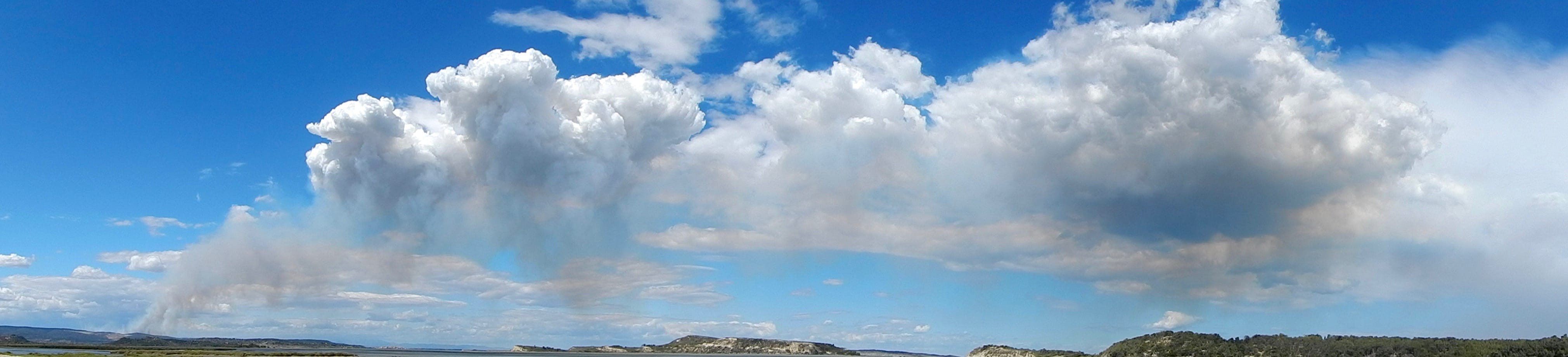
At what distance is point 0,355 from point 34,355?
1769 centimetres

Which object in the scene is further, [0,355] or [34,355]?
[34,355]

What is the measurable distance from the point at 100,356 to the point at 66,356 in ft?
18.7

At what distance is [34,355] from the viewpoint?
183m

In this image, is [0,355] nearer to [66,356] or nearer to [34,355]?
[34,355]

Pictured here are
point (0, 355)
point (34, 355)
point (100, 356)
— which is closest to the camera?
point (0, 355)

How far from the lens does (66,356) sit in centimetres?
19475

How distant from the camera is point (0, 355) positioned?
167 metres

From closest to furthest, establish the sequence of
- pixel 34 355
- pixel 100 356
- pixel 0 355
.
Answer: pixel 0 355 < pixel 34 355 < pixel 100 356

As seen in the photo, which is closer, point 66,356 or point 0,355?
point 0,355

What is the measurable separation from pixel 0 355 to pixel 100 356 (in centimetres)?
3096

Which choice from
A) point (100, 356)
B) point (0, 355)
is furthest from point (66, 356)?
point (0, 355)

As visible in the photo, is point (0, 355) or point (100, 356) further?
point (100, 356)

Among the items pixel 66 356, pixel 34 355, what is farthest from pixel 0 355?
pixel 66 356

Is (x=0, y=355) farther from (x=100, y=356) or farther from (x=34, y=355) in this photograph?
(x=100, y=356)
